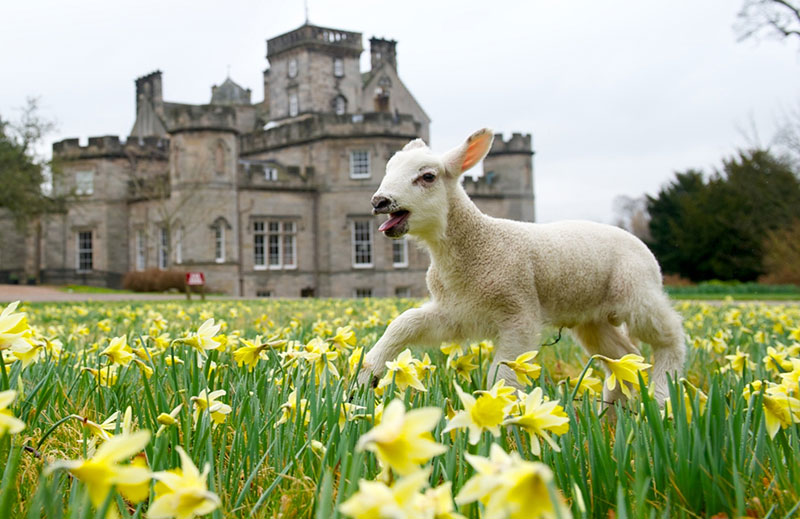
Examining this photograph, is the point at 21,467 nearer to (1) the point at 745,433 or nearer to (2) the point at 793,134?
(1) the point at 745,433

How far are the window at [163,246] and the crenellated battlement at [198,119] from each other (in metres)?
5.31

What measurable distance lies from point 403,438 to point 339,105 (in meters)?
43.3

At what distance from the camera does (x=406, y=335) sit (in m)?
2.78

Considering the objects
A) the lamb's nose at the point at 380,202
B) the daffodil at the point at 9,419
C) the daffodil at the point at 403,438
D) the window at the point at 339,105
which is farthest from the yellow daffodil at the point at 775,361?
the window at the point at 339,105

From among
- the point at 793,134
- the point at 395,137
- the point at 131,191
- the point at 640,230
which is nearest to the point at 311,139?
the point at 395,137

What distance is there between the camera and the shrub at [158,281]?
103 ft

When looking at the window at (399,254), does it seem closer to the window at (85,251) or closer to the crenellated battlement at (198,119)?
the crenellated battlement at (198,119)

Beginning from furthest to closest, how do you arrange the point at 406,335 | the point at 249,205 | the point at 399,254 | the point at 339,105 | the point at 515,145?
1. the point at 339,105
2. the point at 515,145
3. the point at 399,254
4. the point at 249,205
5. the point at 406,335

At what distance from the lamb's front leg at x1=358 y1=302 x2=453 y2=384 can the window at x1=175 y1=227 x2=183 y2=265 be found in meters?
31.8

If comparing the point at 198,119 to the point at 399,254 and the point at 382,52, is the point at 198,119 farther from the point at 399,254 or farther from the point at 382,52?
the point at 382,52

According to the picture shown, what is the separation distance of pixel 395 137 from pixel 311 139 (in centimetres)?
446

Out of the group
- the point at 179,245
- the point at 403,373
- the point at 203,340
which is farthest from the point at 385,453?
the point at 179,245

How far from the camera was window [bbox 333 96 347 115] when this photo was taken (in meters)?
42.5

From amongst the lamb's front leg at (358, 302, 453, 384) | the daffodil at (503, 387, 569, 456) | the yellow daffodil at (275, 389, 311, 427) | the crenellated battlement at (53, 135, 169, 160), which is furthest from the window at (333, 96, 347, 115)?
the daffodil at (503, 387, 569, 456)
